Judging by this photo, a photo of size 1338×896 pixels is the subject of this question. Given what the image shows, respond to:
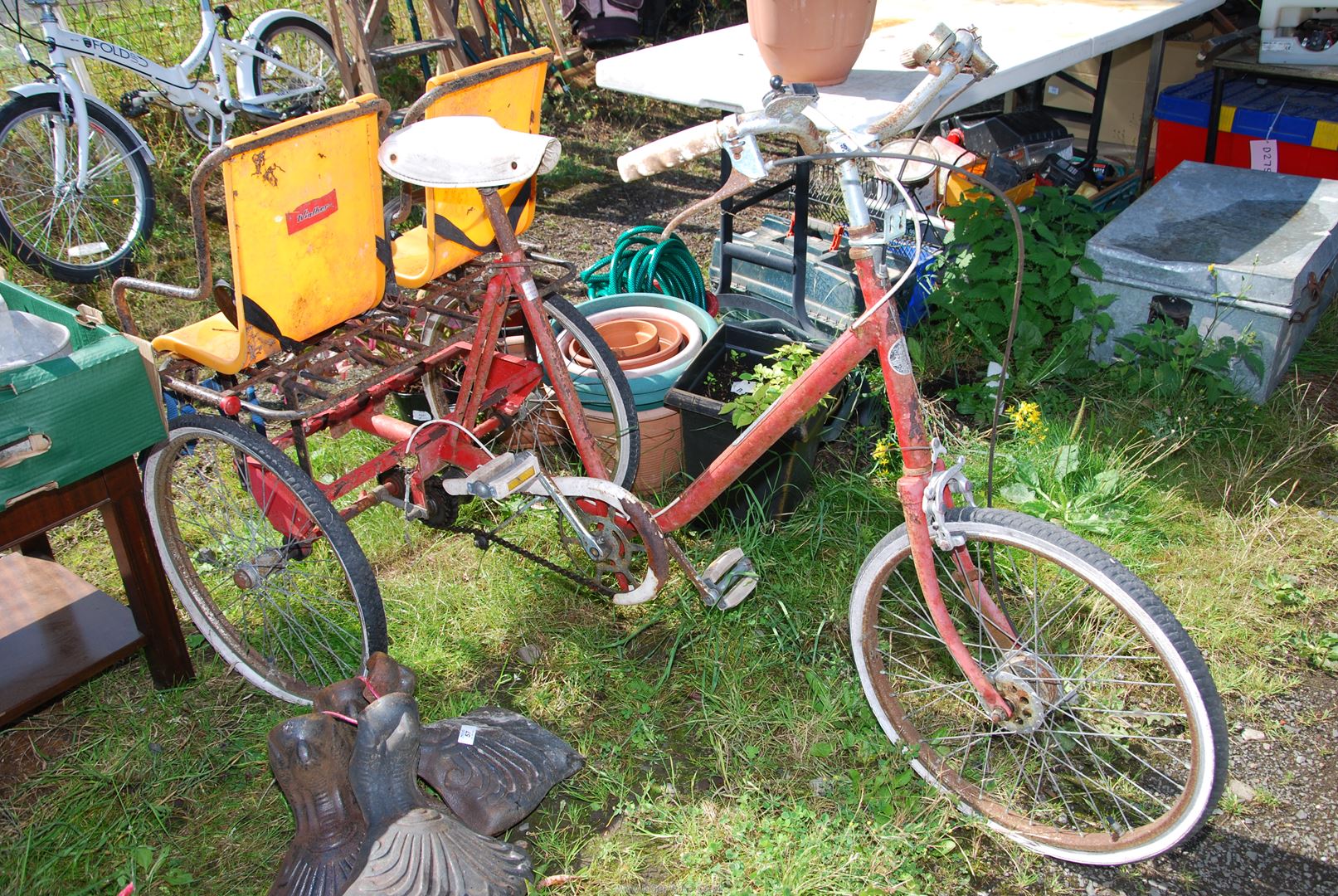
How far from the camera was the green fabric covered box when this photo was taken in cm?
225

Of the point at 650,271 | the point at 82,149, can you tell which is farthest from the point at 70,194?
the point at 650,271

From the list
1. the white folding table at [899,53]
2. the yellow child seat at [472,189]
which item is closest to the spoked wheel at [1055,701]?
the white folding table at [899,53]

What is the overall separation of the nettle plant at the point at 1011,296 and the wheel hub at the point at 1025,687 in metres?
1.46

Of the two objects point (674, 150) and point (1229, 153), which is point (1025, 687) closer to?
point (674, 150)

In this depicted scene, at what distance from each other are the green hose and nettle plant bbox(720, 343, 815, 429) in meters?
1.00

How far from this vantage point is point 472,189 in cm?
277

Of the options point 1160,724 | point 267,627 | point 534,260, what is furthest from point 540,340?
point 1160,724

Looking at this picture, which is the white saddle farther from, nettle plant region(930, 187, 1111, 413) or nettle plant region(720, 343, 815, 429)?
nettle plant region(930, 187, 1111, 413)

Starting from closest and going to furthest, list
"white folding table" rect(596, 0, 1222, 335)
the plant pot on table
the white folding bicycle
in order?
1. the plant pot on table
2. "white folding table" rect(596, 0, 1222, 335)
3. the white folding bicycle

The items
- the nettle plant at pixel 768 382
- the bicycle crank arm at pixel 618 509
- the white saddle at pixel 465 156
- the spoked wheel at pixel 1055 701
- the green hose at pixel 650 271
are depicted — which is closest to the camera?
the spoked wheel at pixel 1055 701

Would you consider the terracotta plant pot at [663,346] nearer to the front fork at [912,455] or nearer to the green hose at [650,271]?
the green hose at [650,271]

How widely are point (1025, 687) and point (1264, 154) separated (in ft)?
11.4

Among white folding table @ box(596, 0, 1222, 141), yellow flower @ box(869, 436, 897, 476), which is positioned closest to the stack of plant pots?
yellow flower @ box(869, 436, 897, 476)

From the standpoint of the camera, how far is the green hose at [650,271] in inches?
156
